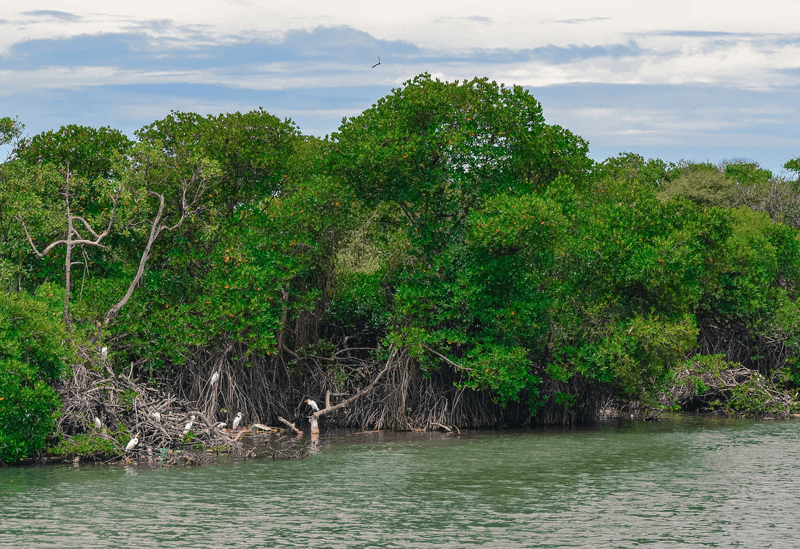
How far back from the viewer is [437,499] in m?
17.6

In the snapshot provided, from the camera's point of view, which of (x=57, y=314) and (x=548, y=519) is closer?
(x=548, y=519)

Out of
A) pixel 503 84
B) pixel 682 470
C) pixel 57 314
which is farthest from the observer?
pixel 503 84

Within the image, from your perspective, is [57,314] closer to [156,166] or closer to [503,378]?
[156,166]

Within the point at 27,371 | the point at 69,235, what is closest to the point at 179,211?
the point at 69,235

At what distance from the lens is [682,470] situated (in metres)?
20.8

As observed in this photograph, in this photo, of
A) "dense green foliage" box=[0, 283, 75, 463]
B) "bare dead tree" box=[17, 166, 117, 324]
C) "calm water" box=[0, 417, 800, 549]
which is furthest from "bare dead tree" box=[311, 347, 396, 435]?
"dense green foliage" box=[0, 283, 75, 463]

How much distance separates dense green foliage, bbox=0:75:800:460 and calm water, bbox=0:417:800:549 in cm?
371

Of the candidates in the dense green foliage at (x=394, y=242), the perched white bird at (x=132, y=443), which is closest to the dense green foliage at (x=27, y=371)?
the perched white bird at (x=132, y=443)

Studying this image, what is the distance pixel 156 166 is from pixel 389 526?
15088 mm

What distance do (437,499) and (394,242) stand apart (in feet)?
41.5

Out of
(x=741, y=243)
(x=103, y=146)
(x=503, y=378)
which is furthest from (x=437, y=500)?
(x=741, y=243)

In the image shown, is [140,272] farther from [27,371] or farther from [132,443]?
[27,371]

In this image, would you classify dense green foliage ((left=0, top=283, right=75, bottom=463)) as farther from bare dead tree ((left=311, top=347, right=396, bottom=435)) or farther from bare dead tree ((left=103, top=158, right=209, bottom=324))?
bare dead tree ((left=311, top=347, right=396, bottom=435))

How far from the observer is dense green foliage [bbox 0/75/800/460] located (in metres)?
26.1
